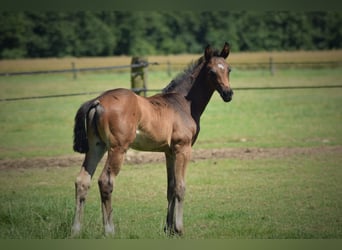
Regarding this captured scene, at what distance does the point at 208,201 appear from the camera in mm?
5984

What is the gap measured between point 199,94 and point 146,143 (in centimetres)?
83

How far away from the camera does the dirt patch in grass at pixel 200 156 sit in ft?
26.0

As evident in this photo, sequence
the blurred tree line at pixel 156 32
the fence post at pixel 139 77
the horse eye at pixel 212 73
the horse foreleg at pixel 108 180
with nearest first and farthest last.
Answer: the horse foreleg at pixel 108 180 < the horse eye at pixel 212 73 < the blurred tree line at pixel 156 32 < the fence post at pixel 139 77

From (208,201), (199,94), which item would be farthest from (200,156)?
(199,94)

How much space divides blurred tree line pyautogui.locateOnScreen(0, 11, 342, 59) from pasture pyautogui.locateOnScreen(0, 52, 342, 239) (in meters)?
1.13

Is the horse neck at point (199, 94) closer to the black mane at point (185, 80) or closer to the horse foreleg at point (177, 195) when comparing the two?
the black mane at point (185, 80)

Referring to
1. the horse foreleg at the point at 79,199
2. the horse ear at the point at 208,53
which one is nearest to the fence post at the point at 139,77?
the horse ear at the point at 208,53

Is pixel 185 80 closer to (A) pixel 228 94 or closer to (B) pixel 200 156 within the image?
(A) pixel 228 94

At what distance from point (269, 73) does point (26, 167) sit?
28.2 ft

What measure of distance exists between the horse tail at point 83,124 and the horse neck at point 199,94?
43.0 inches

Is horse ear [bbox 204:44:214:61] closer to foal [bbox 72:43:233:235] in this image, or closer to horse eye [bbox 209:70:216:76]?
foal [bbox 72:43:233:235]

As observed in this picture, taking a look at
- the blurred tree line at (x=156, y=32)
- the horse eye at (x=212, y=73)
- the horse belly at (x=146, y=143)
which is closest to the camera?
the horse belly at (x=146, y=143)

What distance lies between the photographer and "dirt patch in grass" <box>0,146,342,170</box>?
7.91 metres

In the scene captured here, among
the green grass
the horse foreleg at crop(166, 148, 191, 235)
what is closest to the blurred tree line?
the green grass
